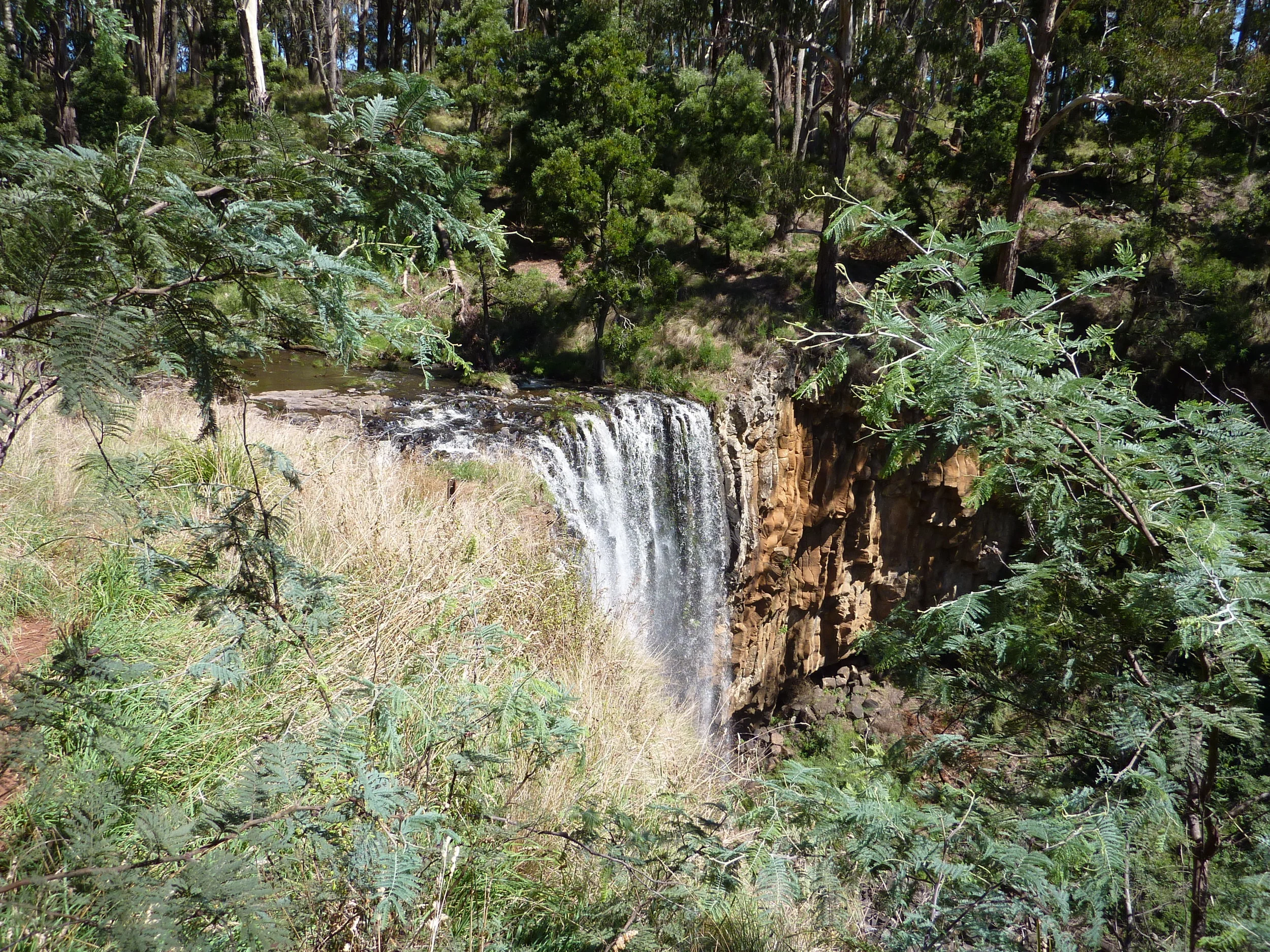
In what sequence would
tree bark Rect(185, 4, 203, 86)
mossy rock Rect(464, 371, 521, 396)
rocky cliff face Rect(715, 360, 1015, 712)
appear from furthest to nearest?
tree bark Rect(185, 4, 203, 86) → mossy rock Rect(464, 371, 521, 396) → rocky cliff face Rect(715, 360, 1015, 712)

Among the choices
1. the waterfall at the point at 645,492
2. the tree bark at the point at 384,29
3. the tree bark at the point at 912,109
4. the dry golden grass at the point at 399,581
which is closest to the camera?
the dry golden grass at the point at 399,581

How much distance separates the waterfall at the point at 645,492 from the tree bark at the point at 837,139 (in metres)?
3.62

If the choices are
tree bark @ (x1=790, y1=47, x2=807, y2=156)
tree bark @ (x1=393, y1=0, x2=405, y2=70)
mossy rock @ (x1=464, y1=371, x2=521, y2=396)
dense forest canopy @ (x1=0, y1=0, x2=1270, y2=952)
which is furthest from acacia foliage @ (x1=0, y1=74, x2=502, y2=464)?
tree bark @ (x1=393, y1=0, x2=405, y2=70)

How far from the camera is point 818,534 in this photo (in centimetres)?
1220

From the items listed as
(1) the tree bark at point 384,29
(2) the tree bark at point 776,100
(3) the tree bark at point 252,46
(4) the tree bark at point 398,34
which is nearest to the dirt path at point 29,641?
(3) the tree bark at point 252,46

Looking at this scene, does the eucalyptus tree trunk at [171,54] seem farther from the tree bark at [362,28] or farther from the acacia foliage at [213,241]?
the acacia foliage at [213,241]

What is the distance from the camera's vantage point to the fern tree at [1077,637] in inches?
65.9

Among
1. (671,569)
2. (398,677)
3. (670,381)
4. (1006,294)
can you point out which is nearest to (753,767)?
(398,677)

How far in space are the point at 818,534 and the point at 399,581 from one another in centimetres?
926

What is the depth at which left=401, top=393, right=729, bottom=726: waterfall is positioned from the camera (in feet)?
27.7

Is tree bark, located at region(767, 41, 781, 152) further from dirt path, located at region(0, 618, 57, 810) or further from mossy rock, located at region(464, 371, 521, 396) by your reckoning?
dirt path, located at region(0, 618, 57, 810)

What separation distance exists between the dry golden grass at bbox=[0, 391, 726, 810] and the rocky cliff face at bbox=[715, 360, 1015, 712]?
19.3ft

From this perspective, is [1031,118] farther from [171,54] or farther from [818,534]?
[171,54]

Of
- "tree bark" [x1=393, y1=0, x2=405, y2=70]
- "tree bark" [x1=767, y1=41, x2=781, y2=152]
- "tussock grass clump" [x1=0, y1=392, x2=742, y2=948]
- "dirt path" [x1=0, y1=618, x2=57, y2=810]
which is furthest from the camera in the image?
"tree bark" [x1=393, y1=0, x2=405, y2=70]
